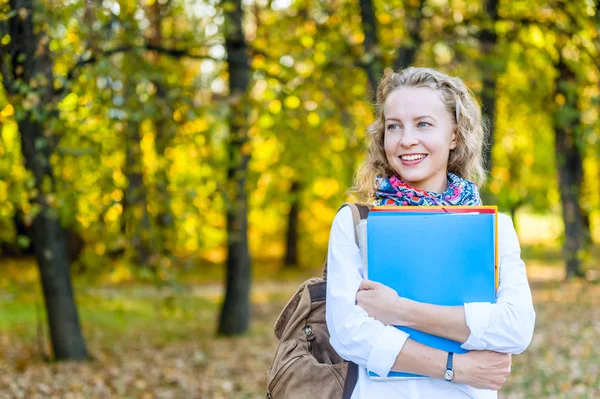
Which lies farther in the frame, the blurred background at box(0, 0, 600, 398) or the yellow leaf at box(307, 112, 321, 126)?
the yellow leaf at box(307, 112, 321, 126)

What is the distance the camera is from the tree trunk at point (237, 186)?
23.6ft

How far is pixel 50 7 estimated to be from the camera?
16.6ft

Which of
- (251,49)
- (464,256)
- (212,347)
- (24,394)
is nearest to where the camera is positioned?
(464,256)

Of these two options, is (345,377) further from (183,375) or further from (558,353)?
(558,353)

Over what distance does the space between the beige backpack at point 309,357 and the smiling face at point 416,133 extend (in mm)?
192

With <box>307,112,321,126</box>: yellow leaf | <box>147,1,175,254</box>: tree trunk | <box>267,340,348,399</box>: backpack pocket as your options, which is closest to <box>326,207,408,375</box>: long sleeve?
<box>267,340,348,399</box>: backpack pocket

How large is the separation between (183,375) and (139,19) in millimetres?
3842

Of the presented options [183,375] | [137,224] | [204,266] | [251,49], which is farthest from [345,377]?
[204,266]

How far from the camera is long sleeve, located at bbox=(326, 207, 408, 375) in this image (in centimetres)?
199

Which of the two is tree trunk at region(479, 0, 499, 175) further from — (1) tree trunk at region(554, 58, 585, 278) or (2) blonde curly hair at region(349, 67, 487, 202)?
(2) blonde curly hair at region(349, 67, 487, 202)

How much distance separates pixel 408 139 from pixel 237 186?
559cm

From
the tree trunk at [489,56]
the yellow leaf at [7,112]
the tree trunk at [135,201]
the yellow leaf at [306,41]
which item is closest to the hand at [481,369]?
the yellow leaf at [7,112]

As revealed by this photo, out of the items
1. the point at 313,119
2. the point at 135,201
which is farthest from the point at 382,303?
the point at 313,119

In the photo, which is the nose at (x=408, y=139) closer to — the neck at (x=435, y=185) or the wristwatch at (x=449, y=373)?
the neck at (x=435, y=185)
